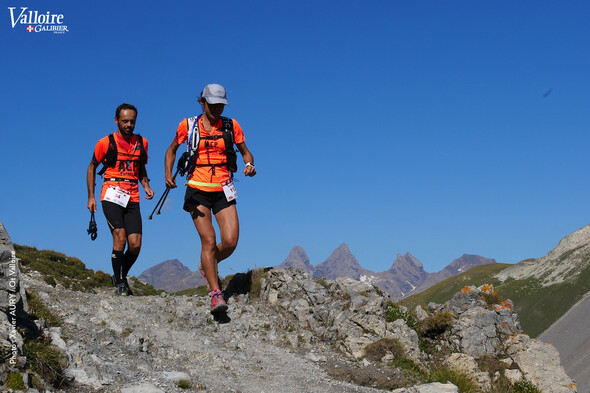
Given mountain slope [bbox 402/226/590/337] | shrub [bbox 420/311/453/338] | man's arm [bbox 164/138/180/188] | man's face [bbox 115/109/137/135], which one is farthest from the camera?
mountain slope [bbox 402/226/590/337]

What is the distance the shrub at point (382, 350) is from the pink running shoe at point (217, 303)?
2788 mm

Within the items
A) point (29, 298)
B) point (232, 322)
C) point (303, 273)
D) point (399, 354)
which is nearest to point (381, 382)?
point (399, 354)

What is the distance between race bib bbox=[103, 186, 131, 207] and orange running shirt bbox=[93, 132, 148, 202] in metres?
0.10

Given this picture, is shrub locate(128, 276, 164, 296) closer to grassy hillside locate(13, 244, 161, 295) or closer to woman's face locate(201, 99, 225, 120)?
grassy hillside locate(13, 244, 161, 295)

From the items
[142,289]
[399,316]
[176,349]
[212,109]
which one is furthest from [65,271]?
[399,316]

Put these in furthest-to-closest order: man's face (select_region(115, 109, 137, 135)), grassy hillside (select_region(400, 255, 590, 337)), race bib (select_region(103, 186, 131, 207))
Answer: grassy hillside (select_region(400, 255, 590, 337)) → man's face (select_region(115, 109, 137, 135)) → race bib (select_region(103, 186, 131, 207))

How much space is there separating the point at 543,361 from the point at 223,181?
22.2 ft

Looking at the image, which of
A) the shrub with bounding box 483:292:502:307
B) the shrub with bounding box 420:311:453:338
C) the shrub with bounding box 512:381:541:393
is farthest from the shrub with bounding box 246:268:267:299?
the shrub with bounding box 512:381:541:393

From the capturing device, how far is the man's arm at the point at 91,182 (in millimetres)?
11867

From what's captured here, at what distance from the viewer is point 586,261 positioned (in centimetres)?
16425

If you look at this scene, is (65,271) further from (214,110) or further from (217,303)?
(214,110)

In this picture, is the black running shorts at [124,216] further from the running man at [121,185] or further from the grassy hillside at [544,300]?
the grassy hillside at [544,300]

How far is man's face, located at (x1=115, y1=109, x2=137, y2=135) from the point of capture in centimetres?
1203

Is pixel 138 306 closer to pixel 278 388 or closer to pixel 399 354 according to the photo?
pixel 278 388
